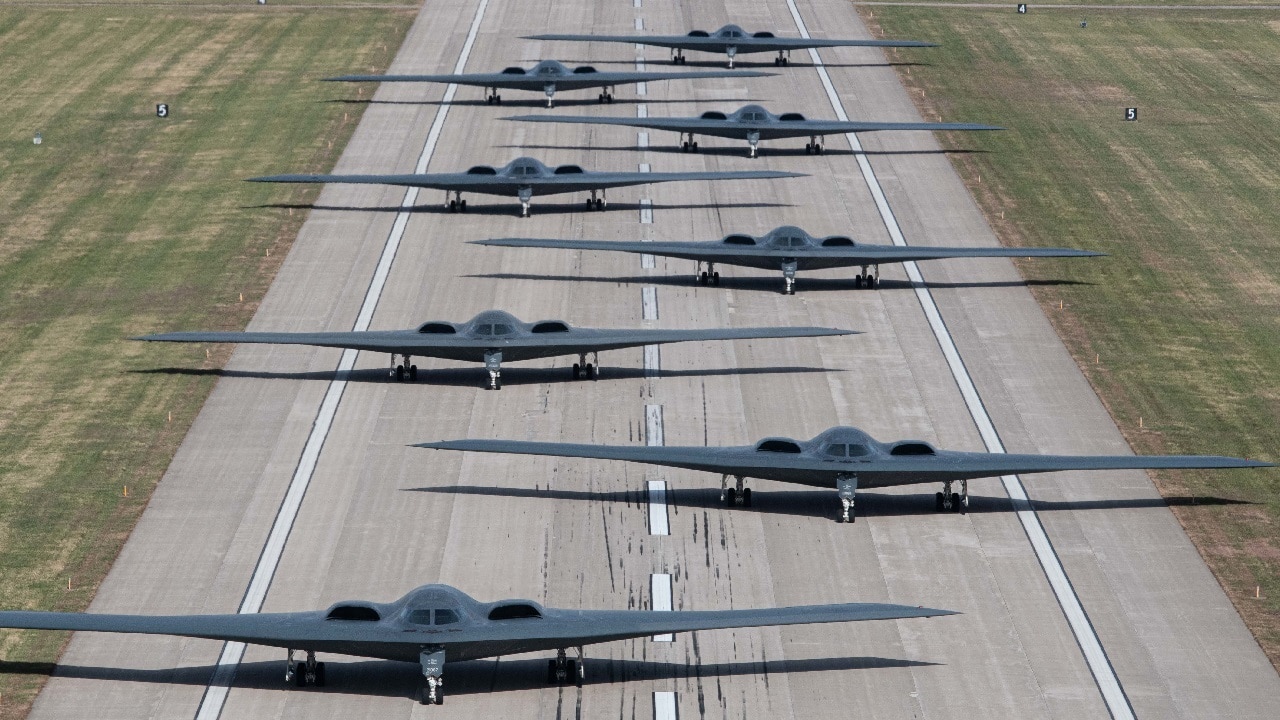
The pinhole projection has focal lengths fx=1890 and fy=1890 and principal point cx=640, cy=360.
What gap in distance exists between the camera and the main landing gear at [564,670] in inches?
1635

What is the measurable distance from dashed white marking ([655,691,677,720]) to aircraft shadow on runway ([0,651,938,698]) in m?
0.81

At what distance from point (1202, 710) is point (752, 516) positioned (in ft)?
46.3

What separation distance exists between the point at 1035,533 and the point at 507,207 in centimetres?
4007

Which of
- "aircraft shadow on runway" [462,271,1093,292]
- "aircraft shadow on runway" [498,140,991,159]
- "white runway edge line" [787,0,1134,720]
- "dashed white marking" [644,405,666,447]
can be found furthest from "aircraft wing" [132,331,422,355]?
"aircraft shadow on runway" [498,140,991,159]

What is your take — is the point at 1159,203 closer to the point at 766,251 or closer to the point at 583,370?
the point at 766,251

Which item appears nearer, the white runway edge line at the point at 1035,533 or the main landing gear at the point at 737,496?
the white runway edge line at the point at 1035,533

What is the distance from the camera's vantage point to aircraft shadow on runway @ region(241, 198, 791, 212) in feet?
278

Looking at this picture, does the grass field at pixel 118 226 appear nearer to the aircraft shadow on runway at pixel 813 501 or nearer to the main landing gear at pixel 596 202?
the aircraft shadow on runway at pixel 813 501


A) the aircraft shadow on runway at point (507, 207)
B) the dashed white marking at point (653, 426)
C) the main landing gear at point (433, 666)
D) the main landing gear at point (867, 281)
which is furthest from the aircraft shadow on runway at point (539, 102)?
the main landing gear at point (433, 666)

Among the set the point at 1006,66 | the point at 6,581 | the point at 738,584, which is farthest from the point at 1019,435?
the point at 1006,66

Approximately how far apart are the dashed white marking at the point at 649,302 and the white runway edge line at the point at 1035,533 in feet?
33.5

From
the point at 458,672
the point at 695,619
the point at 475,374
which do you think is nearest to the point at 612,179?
the point at 475,374

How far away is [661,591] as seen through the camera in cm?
4662

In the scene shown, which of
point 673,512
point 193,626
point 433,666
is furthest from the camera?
point 673,512
